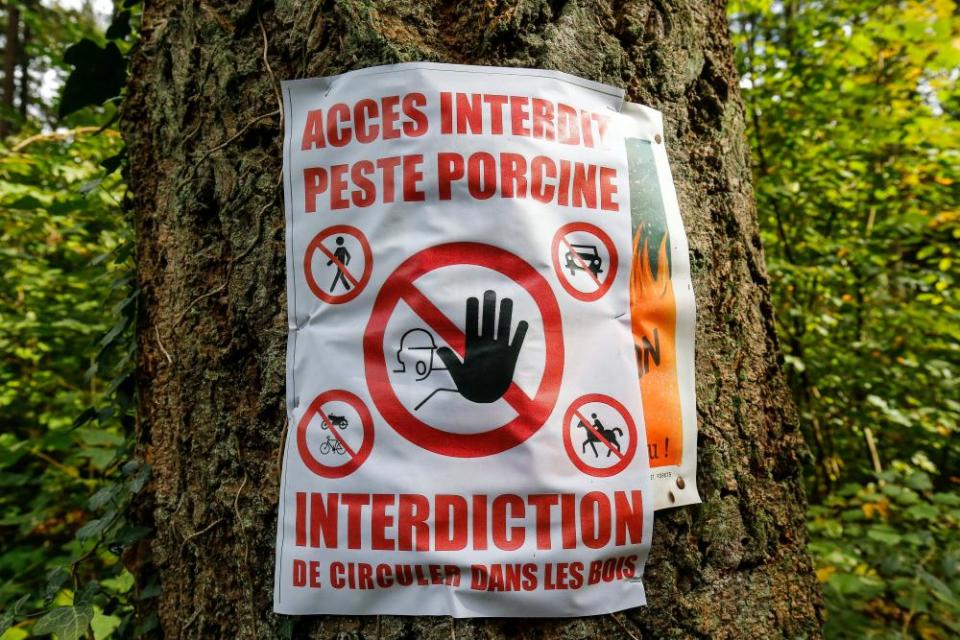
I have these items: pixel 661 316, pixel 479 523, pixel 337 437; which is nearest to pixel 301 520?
pixel 337 437

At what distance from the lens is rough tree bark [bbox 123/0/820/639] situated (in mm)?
941

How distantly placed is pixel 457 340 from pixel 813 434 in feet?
13.3

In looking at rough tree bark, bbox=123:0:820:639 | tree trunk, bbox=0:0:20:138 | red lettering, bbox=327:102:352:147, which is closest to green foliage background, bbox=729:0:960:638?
rough tree bark, bbox=123:0:820:639

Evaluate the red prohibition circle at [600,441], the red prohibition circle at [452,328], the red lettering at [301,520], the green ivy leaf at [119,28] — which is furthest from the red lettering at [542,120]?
the green ivy leaf at [119,28]

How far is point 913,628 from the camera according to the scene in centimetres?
230

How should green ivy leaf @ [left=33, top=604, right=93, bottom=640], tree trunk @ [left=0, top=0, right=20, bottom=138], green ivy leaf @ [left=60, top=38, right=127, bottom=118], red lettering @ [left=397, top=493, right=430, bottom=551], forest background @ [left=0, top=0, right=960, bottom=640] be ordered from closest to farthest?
1. red lettering @ [left=397, top=493, right=430, bottom=551]
2. green ivy leaf @ [left=33, top=604, right=93, bottom=640]
3. green ivy leaf @ [left=60, top=38, right=127, bottom=118]
4. forest background @ [left=0, top=0, right=960, bottom=640]
5. tree trunk @ [left=0, top=0, right=20, bottom=138]

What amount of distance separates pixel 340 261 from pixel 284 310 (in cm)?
15

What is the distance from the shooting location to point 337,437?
880 mm

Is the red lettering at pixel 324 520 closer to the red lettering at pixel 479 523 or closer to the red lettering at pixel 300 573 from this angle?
the red lettering at pixel 300 573

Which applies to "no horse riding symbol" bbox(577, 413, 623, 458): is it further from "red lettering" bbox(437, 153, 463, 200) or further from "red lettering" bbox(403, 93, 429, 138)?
"red lettering" bbox(403, 93, 429, 138)

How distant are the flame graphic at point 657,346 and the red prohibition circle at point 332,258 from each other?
0.47 meters

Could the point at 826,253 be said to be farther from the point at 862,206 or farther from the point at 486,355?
the point at 486,355

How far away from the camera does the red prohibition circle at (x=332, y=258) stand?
898 millimetres

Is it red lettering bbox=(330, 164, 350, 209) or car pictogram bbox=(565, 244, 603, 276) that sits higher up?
red lettering bbox=(330, 164, 350, 209)
